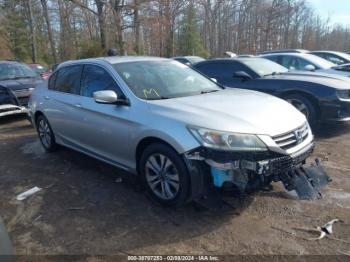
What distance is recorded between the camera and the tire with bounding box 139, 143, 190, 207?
147 inches

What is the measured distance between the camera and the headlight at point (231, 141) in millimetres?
3520

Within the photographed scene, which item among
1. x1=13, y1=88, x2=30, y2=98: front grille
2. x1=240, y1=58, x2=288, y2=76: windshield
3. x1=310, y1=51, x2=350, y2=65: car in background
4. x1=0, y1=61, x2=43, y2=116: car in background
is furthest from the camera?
x1=310, y1=51, x2=350, y2=65: car in background

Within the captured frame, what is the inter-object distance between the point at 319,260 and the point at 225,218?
1.03 metres

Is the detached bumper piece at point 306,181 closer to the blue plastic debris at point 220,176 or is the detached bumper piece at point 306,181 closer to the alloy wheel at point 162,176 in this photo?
the blue plastic debris at point 220,176

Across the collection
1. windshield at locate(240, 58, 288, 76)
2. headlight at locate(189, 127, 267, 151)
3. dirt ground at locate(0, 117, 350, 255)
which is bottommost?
dirt ground at locate(0, 117, 350, 255)

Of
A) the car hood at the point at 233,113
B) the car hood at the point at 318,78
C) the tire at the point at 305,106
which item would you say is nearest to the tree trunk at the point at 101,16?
the car hood at the point at 318,78

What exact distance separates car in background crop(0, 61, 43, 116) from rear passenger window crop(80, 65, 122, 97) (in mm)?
4767

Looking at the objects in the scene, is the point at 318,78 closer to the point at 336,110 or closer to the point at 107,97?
the point at 336,110

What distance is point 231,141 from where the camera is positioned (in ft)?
11.6

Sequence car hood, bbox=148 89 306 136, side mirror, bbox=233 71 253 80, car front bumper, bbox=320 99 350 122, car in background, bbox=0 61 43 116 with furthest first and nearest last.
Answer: car in background, bbox=0 61 43 116 < side mirror, bbox=233 71 253 80 < car front bumper, bbox=320 99 350 122 < car hood, bbox=148 89 306 136

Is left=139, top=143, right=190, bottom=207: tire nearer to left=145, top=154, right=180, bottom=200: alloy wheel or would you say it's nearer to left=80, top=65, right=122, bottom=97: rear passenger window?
left=145, top=154, right=180, bottom=200: alloy wheel

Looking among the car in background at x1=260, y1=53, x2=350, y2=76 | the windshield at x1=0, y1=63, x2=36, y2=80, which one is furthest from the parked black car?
the windshield at x1=0, y1=63, x2=36, y2=80

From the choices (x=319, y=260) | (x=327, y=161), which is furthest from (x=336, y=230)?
(x=327, y=161)

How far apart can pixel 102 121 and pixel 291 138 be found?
234 centimetres
